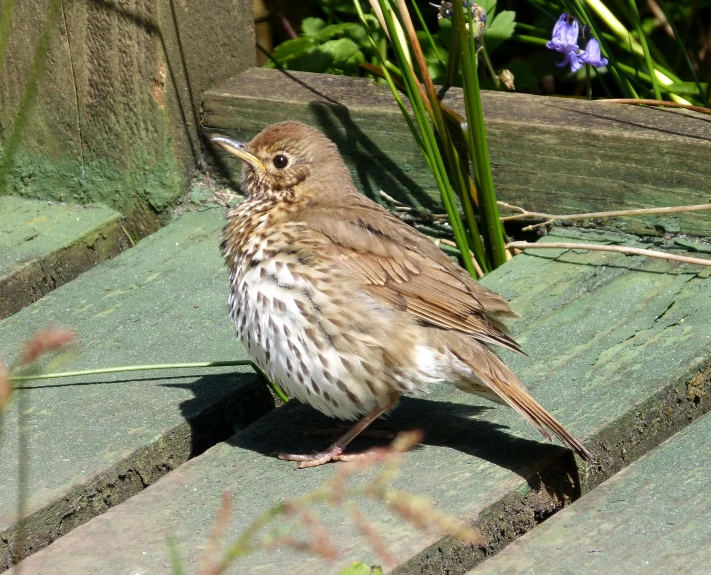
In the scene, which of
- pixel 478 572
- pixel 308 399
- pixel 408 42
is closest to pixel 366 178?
pixel 408 42

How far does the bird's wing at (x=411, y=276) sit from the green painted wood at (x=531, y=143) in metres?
0.91

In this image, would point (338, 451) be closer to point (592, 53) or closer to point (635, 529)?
point (635, 529)

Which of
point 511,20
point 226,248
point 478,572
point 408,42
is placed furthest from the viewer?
point 511,20

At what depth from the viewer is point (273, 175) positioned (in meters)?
3.87

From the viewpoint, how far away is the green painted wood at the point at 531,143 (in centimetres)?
416

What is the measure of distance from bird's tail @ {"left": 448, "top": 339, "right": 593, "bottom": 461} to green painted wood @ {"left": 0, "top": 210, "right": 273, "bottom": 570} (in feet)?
2.18

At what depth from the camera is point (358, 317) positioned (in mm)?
3320

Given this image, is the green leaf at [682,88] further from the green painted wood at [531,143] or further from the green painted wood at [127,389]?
the green painted wood at [127,389]

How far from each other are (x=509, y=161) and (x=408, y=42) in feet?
1.85

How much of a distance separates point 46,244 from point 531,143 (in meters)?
1.79

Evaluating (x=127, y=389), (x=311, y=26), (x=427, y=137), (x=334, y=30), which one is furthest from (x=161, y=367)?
(x=311, y=26)

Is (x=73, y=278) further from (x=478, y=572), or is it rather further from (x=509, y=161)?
(x=478, y=572)

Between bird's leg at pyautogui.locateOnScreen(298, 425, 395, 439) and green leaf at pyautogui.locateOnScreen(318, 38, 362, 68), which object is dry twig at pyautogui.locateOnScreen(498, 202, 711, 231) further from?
green leaf at pyautogui.locateOnScreen(318, 38, 362, 68)

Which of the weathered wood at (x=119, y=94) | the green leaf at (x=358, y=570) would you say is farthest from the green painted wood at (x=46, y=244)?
the green leaf at (x=358, y=570)
